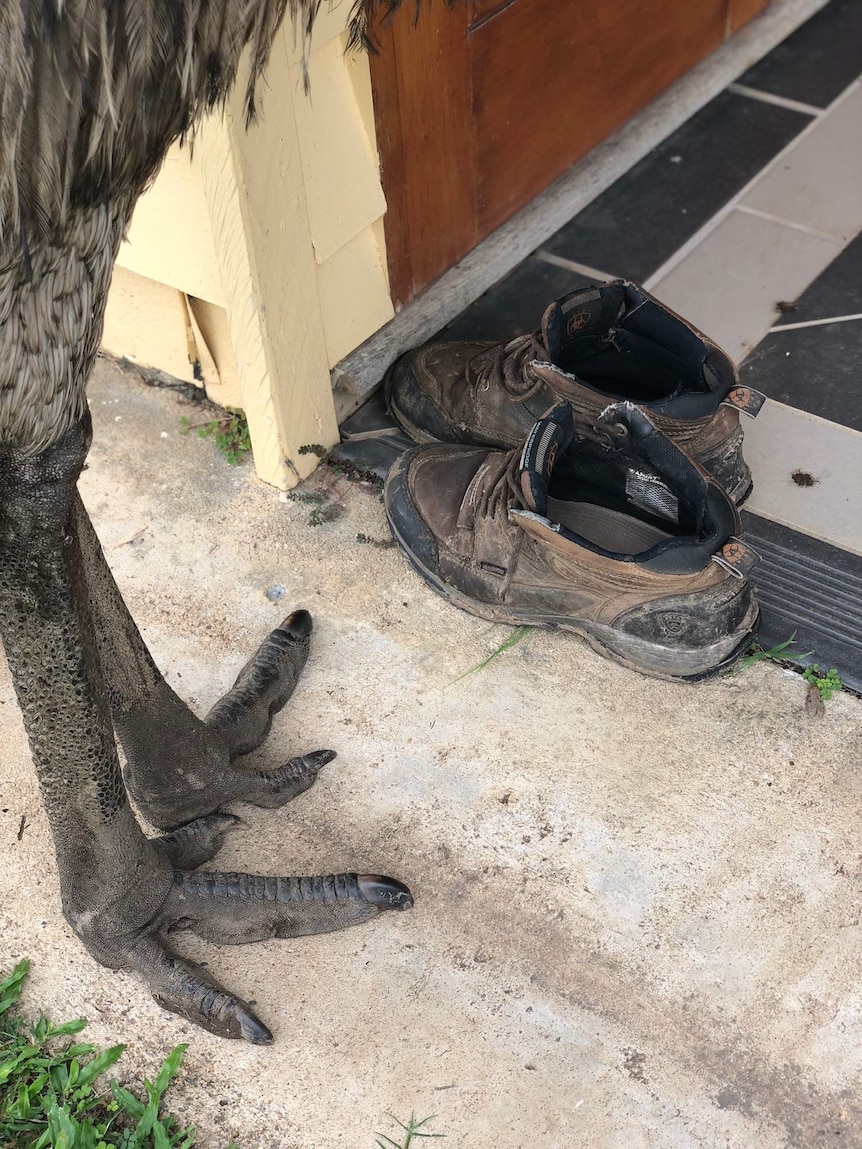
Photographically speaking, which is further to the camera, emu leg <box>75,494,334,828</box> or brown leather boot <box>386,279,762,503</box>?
brown leather boot <box>386,279,762,503</box>

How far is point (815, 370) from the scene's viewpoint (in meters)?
2.97

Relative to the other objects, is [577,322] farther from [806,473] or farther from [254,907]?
[254,907]

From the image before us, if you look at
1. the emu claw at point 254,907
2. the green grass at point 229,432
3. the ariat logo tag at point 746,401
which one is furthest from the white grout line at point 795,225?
the emu claw at point 254,907

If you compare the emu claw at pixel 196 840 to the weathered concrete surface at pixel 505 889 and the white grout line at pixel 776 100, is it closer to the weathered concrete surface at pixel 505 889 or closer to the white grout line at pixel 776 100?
the weathered concrete surface at pixel 505 889

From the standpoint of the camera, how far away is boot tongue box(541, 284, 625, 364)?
101 inches

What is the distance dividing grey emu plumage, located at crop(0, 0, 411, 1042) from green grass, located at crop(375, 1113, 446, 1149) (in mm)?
265

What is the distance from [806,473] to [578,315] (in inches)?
25.6

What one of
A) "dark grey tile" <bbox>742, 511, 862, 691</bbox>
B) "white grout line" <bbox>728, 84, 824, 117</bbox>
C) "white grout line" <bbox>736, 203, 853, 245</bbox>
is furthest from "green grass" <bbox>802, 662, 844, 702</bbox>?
"white grout line" <bbox>728, 84, 824, 117</bbox>

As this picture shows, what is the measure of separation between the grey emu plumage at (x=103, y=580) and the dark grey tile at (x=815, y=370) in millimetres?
1355

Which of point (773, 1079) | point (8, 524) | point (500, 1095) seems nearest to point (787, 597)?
point (773, 1079)

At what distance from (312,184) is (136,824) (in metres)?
1.40

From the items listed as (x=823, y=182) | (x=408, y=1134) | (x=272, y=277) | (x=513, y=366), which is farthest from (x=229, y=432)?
(x=823, y=182)

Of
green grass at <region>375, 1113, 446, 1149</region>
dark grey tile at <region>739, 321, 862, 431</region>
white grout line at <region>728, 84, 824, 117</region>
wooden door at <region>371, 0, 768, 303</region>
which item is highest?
wooden door at <region>371, 0, 768, 303</region>

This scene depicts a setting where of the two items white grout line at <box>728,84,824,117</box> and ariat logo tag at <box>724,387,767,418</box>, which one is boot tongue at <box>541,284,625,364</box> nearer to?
ariat logo tag at <box>724,387,767,418</box>
